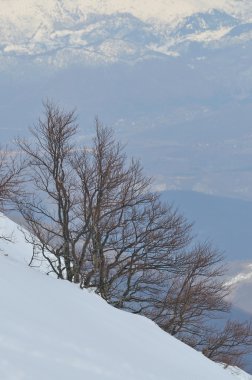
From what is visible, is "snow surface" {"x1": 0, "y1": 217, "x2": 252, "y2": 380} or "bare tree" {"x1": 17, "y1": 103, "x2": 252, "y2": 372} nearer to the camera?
"snow surface" {"x1": 0, "y1": 217, "x2": 252, "y2": 380}

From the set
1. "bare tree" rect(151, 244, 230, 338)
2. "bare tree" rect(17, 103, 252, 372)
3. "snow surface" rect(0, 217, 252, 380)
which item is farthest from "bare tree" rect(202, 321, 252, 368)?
"snow surface" rect(0, 217, 252, 380)

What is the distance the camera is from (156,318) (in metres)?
21.9

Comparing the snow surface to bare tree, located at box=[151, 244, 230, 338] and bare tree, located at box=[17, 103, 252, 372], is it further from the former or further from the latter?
bare tree, located at box=[151, 244, 230, 338]

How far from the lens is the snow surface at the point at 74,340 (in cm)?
803

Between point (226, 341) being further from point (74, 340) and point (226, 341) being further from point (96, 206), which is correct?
point (74, 340)

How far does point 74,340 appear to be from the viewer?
9664 mm

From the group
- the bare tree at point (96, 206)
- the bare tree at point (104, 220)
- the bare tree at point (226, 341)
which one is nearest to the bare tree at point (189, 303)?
the bare tree at point (104, 220)

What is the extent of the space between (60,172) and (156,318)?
6.52m

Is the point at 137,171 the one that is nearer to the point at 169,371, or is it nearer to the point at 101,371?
the point at 169,371

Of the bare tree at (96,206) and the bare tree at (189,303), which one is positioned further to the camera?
the bare tree at (189,303)

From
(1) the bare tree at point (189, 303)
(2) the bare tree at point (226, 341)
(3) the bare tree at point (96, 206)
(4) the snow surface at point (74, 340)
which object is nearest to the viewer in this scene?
(4) the snow surface at point (74, 340)

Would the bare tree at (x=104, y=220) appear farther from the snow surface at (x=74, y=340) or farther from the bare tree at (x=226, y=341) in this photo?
the snow surface at (x=74, y=340)

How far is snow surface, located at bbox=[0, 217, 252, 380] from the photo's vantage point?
26.3 feet

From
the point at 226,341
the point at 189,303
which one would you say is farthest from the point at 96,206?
the point at 226,341
